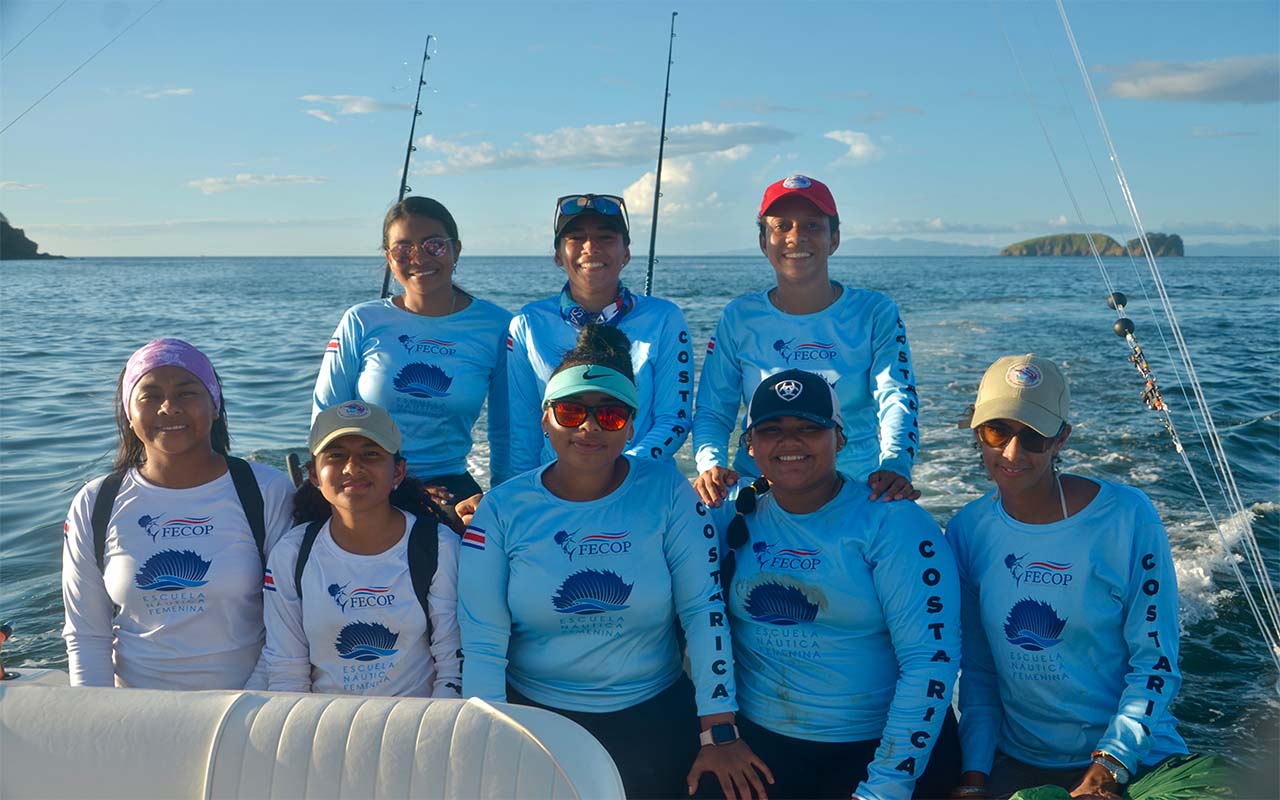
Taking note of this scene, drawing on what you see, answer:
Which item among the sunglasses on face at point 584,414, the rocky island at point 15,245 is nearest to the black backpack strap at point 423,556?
the sunglasses on face at point 584,414

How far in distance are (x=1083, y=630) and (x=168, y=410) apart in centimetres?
254

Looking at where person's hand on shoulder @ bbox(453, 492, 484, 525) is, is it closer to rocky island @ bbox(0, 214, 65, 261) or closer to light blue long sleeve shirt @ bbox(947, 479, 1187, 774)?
light blue long sleeve shirt @ bbox(947, 479, 1187, 774)

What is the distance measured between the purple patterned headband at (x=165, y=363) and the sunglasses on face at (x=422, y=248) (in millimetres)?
905

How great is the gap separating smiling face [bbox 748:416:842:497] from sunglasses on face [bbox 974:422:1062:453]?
0.40 m

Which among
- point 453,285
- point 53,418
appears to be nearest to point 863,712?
point 453,285

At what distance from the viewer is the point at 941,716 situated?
98.7 inches

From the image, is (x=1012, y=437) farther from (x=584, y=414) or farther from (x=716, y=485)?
(x=584, y=414)

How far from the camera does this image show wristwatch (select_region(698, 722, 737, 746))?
101 inches

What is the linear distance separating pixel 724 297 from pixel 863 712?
98.4 feet

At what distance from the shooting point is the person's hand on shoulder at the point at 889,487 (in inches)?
104

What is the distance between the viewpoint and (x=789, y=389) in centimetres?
257

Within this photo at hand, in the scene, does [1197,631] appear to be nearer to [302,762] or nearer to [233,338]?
[302,762]

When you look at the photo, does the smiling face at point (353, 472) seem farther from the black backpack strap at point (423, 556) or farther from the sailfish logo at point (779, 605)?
the sailfish logo at point (779, 605)

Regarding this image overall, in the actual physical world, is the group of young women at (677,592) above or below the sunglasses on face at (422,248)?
below
